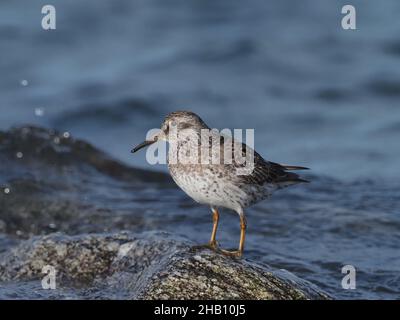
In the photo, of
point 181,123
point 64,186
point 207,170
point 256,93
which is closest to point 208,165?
point 207,170

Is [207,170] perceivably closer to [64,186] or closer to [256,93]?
[64,186]

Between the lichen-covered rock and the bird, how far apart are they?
48cm

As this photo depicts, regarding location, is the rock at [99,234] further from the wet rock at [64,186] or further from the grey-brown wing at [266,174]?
→ the grey-brown wing at [266,174]

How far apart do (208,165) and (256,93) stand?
8.48 meters

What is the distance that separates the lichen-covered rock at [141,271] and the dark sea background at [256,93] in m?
1.78

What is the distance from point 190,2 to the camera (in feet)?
60.6

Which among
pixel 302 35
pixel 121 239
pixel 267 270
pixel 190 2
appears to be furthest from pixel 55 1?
pixel 267 270

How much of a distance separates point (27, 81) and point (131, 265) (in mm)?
8982

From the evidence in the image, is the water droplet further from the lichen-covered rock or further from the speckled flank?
the speckled flank

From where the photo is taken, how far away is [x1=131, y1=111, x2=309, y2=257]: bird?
6.85 m

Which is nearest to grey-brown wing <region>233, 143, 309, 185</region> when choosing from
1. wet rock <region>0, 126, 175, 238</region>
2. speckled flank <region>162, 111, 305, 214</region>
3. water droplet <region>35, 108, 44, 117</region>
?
speckled flank <region>162, 111, 305, 214</region>

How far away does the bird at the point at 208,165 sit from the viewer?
6852mm
